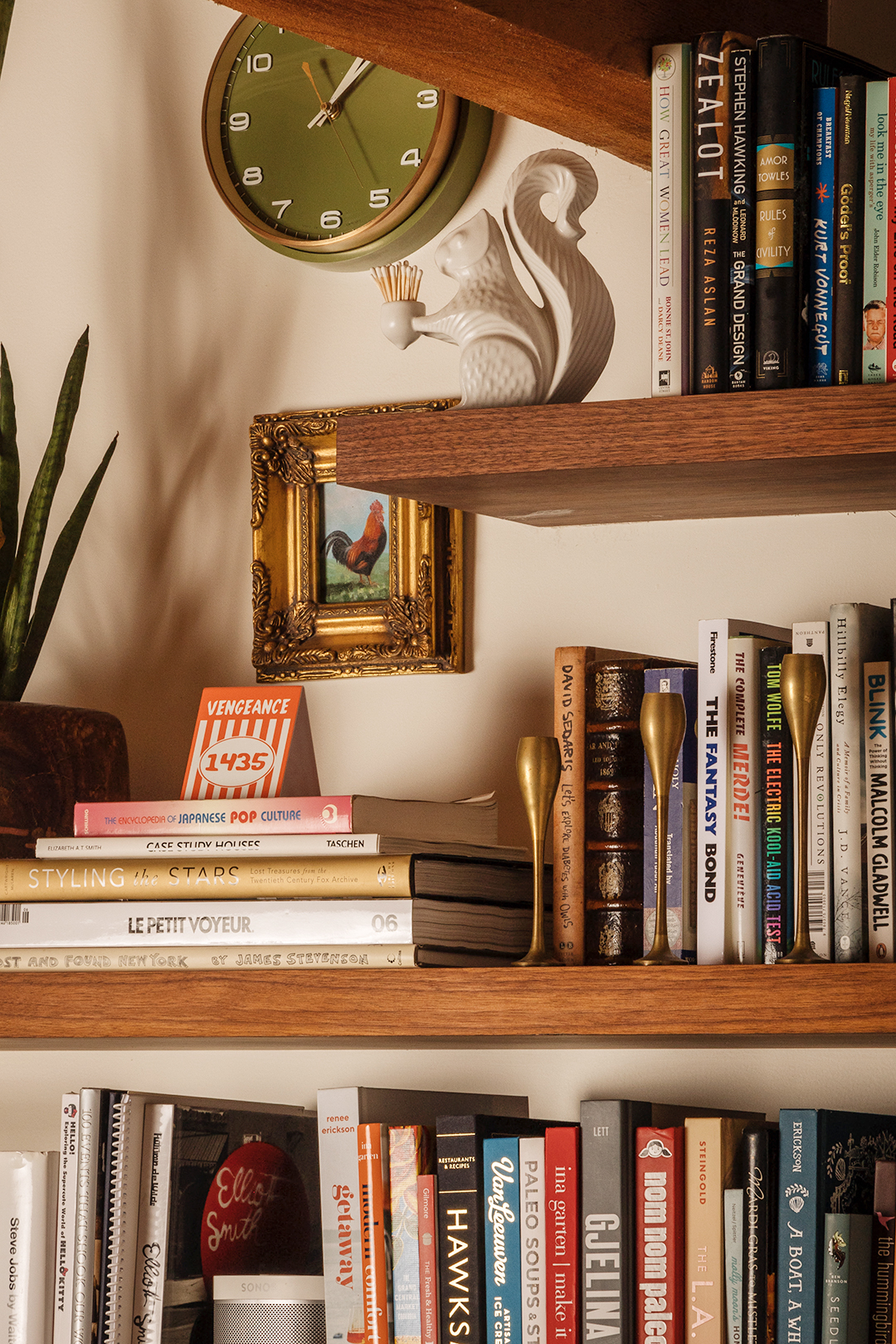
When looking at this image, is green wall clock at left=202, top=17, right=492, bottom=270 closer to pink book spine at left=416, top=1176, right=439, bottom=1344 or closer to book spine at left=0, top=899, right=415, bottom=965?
book spine at left=0, top=899, right=415, bottom=965

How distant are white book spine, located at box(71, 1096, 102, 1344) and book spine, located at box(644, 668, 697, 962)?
42 cm

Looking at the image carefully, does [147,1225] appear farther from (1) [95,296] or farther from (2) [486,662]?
(1) [95,296]

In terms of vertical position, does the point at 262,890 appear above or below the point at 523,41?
below

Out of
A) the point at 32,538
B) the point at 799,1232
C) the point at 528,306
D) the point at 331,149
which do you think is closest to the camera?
the point at 799,1232

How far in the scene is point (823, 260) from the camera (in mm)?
1042

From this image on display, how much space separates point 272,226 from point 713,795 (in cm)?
70

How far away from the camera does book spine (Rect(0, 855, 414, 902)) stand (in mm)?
1091

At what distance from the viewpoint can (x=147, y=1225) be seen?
114cm

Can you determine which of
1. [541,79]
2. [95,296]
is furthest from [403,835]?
[95,296]

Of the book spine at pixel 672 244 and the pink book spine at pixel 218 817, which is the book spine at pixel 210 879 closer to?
the pink book spine at pixel 218 817

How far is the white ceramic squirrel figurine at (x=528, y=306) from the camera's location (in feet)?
3.61

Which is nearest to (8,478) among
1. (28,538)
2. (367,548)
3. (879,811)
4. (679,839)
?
(28,538)

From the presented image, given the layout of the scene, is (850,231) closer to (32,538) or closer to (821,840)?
(821,840)

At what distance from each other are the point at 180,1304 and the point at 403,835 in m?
0.38
